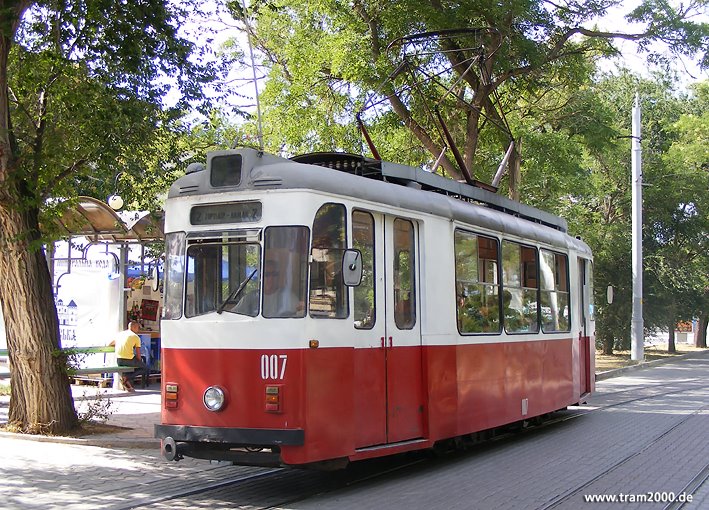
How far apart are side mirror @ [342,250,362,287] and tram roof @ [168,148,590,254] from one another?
735 millimetres

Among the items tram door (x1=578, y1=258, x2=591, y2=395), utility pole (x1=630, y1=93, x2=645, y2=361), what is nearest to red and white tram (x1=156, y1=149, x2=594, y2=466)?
tram door (x1=578, y1=258, x2=591, y2=395)

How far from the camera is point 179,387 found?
8.02 m

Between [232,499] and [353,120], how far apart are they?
13399 millimetres

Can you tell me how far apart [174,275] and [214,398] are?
1.36 m

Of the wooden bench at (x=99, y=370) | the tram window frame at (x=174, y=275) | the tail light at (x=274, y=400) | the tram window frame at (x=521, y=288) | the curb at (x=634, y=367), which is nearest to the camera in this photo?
the tail light at (x=274, y=400)

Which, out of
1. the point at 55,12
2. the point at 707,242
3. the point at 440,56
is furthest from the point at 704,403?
the point at 707,242

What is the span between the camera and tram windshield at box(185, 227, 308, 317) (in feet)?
25.3

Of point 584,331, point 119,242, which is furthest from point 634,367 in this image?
point 119,242

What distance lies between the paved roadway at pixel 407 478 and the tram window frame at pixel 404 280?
68.8 inches

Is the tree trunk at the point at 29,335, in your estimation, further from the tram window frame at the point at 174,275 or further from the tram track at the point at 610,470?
the tram track at the point at 610,470

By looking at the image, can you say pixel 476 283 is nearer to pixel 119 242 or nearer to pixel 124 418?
pixel 124 418

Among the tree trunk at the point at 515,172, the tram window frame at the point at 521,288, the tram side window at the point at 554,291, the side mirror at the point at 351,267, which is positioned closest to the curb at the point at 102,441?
the side mirror at the point at 351,267

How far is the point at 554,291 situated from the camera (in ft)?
42.6

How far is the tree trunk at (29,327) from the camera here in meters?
11.5
